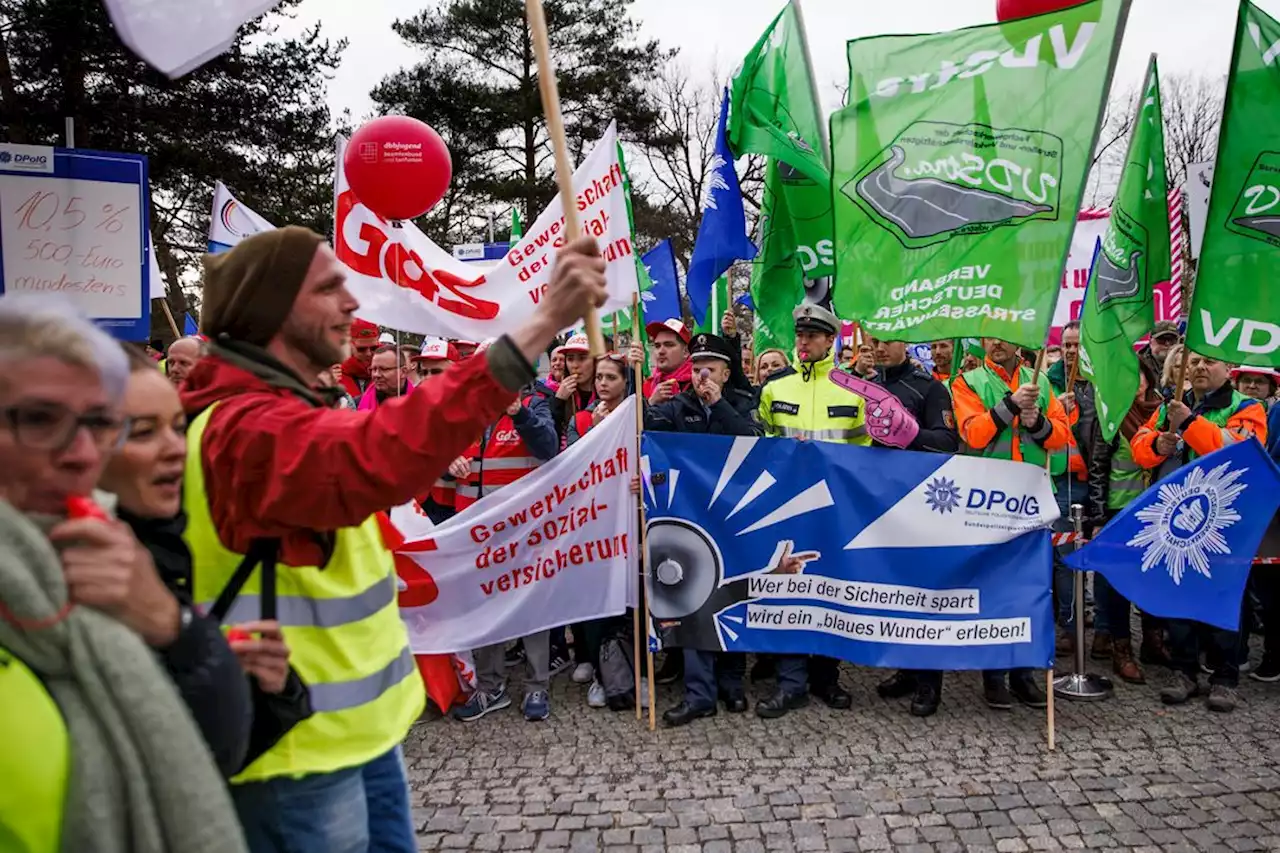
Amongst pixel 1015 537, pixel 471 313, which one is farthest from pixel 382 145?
pixel 1015 537

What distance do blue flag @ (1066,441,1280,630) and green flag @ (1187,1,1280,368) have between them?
56cm

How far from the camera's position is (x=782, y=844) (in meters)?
3.70

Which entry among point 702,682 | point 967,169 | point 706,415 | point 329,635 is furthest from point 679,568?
point 329,635

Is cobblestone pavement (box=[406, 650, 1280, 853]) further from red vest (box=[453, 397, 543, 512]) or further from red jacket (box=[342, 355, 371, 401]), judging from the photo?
red jacket (box=[342, 355, 371, 401])

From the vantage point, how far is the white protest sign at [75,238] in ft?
17.2

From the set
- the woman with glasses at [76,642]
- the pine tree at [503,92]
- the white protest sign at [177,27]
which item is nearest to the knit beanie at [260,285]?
the white protest sign at [177,27]

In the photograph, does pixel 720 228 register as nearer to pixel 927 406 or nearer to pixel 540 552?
pixel 927 406

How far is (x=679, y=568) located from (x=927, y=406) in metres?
1.71

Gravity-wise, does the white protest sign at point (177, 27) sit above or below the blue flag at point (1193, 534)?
above

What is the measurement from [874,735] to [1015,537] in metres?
1.23

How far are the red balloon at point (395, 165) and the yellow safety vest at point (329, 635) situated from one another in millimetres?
3803

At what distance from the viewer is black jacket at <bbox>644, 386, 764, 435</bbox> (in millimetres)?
5684

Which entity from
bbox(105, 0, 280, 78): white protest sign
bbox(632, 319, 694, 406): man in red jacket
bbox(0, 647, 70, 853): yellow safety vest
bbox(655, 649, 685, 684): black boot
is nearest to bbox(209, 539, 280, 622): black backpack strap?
bbox(0, 647, 70, 853): yellow safety vest

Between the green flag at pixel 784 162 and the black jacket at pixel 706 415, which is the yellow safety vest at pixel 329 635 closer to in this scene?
the black jacket at pixel 706 415
